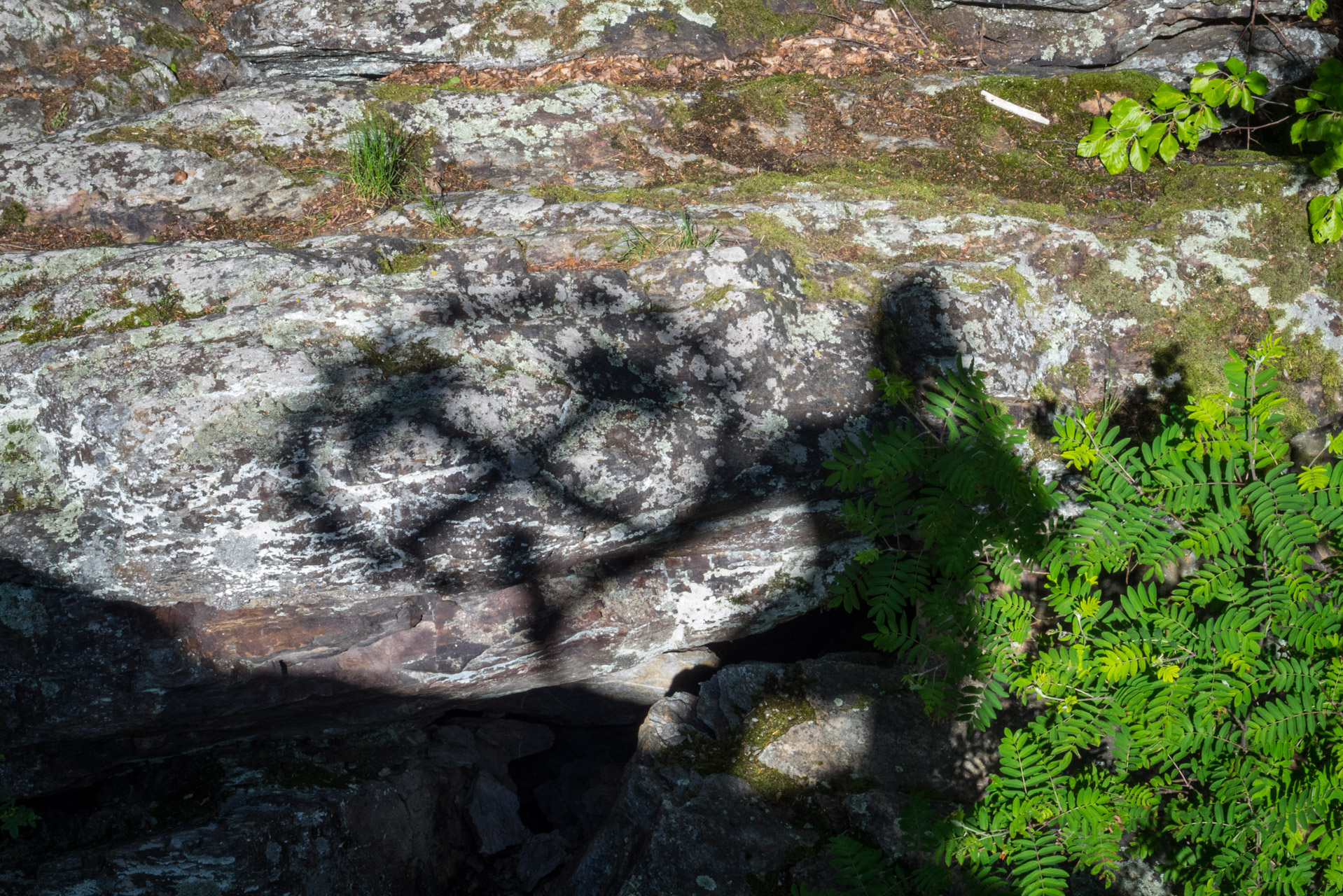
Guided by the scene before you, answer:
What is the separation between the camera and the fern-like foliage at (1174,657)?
2699 millimetres

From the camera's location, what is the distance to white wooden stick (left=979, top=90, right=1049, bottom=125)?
4.51 metres

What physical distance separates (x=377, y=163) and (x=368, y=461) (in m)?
1.77

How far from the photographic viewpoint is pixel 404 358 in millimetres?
3240

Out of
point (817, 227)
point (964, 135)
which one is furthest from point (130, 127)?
point (964, 135)

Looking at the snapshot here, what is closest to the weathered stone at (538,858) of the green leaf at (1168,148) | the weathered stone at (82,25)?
the green leaf at (1168,148)

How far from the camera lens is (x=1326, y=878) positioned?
8.35ft

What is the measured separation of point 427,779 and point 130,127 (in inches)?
148

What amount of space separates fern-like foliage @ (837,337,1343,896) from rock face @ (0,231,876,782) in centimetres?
75

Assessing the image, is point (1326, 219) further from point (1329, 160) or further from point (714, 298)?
point (714, 298)

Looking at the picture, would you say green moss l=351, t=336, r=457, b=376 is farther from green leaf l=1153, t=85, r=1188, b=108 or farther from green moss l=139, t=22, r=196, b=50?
green leaf l=1153, t=85, r=1188, b=108

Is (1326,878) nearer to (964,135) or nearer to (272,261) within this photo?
(964,135)

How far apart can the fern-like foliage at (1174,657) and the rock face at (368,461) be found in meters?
0.75

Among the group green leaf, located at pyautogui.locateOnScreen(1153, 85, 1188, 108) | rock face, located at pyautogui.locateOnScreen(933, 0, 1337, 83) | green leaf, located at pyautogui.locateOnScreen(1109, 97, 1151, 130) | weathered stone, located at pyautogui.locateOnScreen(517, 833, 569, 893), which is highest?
rock face, located at pyautogui.locateOnScreen(933, 0, 1337, 83)

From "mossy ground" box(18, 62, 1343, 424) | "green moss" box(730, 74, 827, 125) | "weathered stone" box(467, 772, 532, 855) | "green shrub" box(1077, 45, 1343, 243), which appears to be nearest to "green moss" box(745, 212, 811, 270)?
"mossy ground" box(18, 62, 1343, 424)
